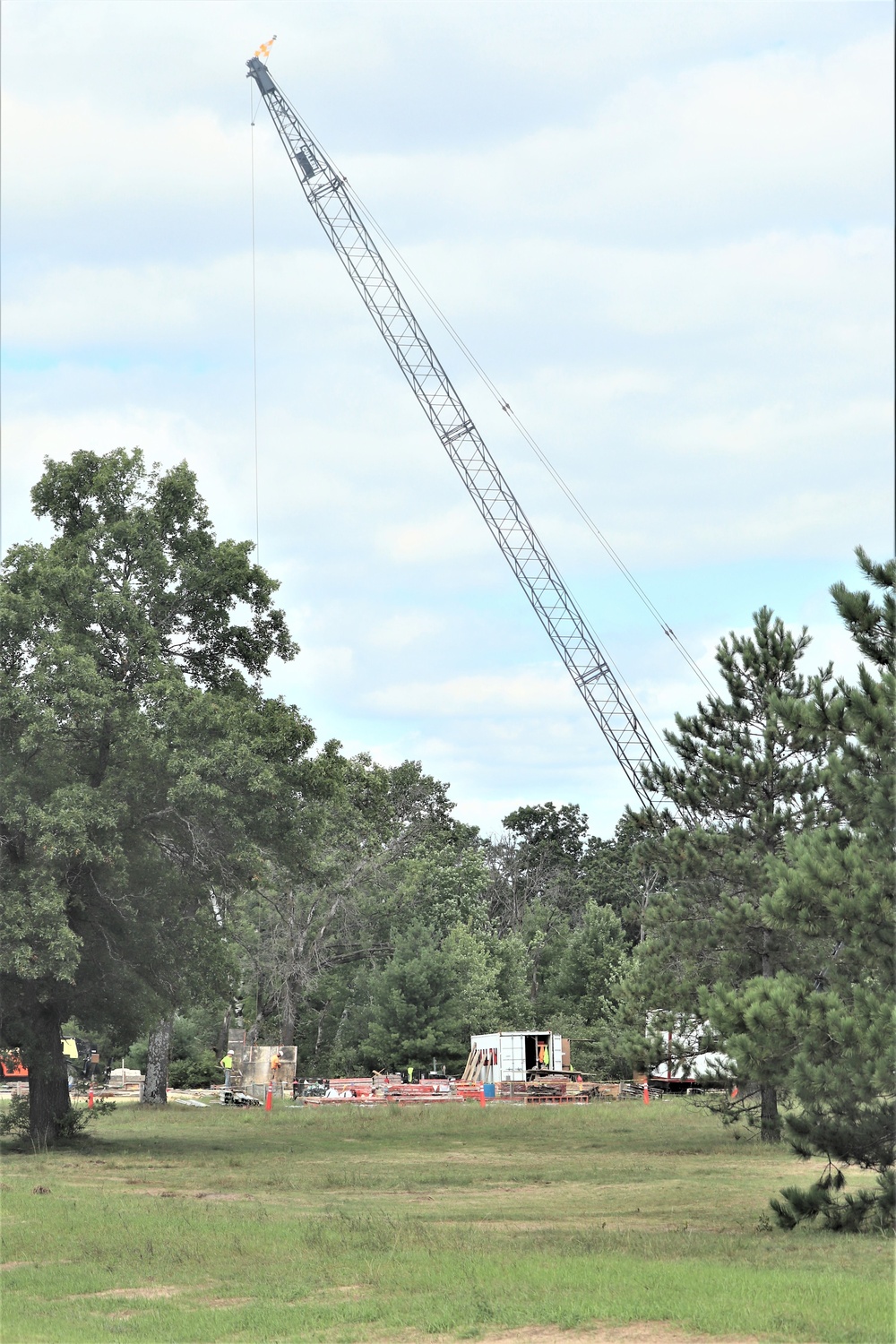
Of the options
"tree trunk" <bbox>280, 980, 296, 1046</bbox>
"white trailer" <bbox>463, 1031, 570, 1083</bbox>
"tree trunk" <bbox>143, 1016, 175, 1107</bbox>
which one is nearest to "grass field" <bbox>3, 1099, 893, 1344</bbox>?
"tree trunk" <bbox>143, 1016, 175, 1107</bbox>

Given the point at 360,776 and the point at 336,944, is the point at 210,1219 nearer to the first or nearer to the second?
the point at 360,776

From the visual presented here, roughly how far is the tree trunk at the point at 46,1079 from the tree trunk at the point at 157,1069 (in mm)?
15958

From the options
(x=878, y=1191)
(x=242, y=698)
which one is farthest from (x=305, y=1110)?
(x=878, y=1191)

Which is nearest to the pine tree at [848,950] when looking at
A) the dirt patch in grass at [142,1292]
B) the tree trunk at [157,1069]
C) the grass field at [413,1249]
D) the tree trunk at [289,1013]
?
the grass field at [413,1249]

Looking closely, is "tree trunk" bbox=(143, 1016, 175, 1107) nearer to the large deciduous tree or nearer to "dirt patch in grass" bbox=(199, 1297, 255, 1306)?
the large deciduous tree

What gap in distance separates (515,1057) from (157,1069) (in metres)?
15.2

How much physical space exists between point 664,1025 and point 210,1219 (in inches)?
583

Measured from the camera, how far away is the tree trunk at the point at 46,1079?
2786 cm

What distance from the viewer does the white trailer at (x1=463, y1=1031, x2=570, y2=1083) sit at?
177 ft

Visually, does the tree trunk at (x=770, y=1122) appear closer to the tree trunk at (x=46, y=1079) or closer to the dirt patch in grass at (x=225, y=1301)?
the tree trunk at (x=46, y=1079)

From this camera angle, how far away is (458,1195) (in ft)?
69.8

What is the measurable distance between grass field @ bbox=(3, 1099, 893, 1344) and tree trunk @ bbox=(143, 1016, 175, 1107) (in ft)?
51.6

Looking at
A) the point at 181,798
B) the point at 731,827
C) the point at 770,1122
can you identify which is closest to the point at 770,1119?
the point at 770,1122

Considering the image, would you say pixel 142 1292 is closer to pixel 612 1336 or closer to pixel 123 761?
pixel 612 1336
